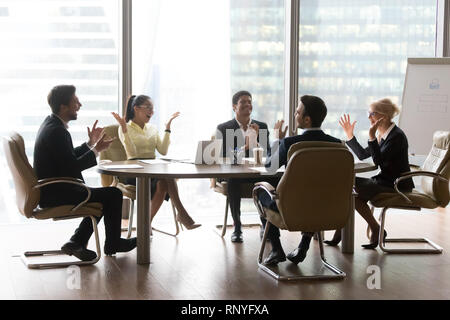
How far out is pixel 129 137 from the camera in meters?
6.12

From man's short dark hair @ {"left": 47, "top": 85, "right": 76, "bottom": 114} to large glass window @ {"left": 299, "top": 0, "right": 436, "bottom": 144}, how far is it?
3.30m

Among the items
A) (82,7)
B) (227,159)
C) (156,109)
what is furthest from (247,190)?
(82,7)

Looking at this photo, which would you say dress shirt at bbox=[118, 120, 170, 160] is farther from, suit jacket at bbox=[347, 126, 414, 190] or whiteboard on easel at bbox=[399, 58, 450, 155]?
whiteboard on easel at bbox=[399, 58, 450, 155]

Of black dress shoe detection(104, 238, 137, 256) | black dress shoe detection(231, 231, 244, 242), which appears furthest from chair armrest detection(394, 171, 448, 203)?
black dress shoe detection(104, 238, 137, 256)

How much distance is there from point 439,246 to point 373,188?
892 mm

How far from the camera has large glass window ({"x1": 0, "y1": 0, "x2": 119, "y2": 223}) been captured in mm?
6688

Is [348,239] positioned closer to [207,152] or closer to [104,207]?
[207,152]

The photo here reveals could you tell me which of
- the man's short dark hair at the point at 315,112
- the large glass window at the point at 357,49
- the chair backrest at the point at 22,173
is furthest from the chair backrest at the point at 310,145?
the large glass window at the point at 357,49

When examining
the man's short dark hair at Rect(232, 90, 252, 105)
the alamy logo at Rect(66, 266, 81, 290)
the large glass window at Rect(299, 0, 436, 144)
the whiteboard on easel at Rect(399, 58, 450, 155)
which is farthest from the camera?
the large glass window at Rect(299, 0, 436, 144)

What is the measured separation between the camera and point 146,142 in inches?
245

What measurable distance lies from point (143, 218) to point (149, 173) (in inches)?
19.2

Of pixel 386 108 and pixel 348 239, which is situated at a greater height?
pixel 386 108

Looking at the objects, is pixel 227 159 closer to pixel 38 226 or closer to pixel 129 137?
pixel 129 137

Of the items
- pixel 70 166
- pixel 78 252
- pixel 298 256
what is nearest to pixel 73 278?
pixel 78 252
